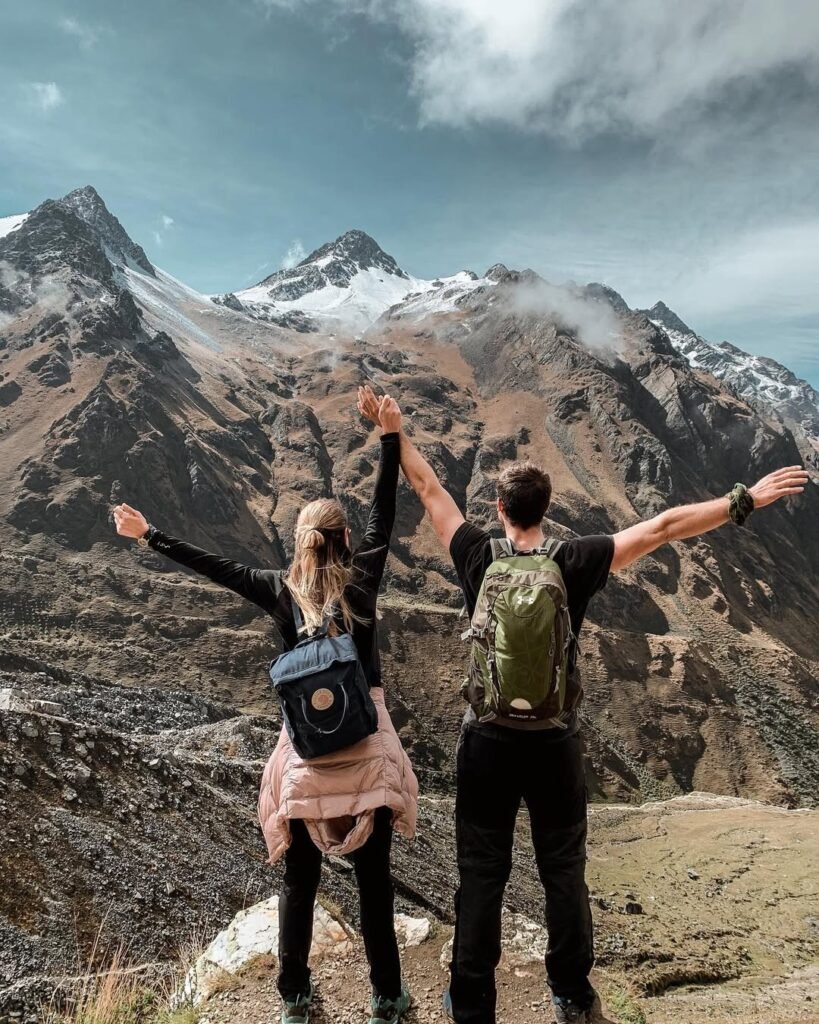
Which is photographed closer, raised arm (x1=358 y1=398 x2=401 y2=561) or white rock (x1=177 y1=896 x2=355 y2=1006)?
raised arm (x1=358 y1=398 x2=401 y2=561)

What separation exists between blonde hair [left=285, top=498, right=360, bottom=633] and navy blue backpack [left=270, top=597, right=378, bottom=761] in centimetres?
22

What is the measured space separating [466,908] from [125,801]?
37.6 feet

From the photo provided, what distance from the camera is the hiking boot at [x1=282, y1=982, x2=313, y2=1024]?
5184mm

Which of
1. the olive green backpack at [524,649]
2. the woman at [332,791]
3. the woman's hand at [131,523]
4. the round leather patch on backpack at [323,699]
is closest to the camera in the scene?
the olive green backpack at [524,649]

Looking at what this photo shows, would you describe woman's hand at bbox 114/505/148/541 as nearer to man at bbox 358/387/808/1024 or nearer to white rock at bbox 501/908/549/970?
man at bbox 358/387/808/1024

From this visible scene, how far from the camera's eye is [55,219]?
165375 mm

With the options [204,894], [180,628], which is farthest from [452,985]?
[180,628]

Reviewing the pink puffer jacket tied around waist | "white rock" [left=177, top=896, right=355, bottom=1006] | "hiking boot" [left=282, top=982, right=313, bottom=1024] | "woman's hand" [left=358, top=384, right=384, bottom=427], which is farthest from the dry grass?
"woman's hand" [left=358, top=384, right=384, bottom=427]

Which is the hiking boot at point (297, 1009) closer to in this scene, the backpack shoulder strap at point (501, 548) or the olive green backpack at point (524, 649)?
the olive green backpack at point (524, 649)

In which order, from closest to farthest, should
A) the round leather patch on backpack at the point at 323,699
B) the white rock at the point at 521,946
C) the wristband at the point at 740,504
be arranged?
1. the round leather patch on backpack at the point at 323,699
2. the wristband at the point at 740,504
3. the white rock at the point at 521,946

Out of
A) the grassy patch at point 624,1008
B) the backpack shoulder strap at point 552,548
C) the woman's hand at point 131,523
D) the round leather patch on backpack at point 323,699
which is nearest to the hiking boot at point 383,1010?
the grassy patch at point 624,1008

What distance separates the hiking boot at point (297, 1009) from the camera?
17.0 ft

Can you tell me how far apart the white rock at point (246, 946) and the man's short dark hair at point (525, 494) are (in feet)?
17.1

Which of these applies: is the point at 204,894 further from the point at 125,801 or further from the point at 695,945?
the point at 695,945
